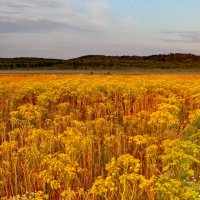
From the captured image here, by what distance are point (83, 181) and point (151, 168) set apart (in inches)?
42.9

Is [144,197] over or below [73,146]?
below

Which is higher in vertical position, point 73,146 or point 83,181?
point 73,146

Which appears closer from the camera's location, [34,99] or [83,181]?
[83,181]

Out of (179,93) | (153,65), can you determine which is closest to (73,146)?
(179,93)

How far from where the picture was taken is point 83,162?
7.66m

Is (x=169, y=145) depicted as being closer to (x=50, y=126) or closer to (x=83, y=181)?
(x=83, y=181)

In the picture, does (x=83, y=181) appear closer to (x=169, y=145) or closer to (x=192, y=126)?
(x=169, y=145)

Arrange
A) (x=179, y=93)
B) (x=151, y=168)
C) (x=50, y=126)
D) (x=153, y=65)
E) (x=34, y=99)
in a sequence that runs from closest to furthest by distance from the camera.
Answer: (x=151, y=168) → (x=50, y=126) → (x=34, y=99) → (x=179, y=93) → (x=153, y=65)

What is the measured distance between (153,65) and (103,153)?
79605 mm

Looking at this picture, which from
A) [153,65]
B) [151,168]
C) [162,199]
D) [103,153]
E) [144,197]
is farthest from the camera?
[153,65]

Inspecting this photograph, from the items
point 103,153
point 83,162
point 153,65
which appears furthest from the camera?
point 153,65

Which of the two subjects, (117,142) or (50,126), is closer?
(117,142)

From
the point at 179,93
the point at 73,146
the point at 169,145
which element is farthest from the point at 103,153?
the point at 179,93

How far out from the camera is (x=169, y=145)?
6.66m
